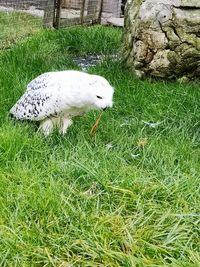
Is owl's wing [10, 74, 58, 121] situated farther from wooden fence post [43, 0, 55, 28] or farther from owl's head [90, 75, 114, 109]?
wooden fence post [43, 0, 55, 28]

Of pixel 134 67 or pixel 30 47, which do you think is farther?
pixel 30 47

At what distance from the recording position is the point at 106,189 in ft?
8.51

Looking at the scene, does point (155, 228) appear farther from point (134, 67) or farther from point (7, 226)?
point (134, 67)

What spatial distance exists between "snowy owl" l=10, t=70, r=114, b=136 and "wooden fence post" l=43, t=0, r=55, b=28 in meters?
3.36

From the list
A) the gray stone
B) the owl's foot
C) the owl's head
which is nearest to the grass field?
the owl's foot

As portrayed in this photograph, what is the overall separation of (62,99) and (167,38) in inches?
76.6

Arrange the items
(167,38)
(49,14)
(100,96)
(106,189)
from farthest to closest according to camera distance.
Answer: (49,14), (167,38), (100,96), (106,189)

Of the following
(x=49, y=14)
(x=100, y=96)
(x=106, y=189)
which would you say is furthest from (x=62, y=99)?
(x=49, y=14)

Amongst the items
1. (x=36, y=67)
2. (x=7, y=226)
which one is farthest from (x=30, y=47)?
(x=7, y=226)

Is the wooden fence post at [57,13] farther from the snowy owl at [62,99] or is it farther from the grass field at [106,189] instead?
the snowy owl at [62,99]

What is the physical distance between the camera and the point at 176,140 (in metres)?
3.28

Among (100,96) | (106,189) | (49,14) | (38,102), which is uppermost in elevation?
(100,96)

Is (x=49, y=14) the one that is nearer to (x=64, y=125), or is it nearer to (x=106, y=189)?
(x=64, y=125)

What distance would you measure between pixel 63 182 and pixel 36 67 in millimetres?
2186
